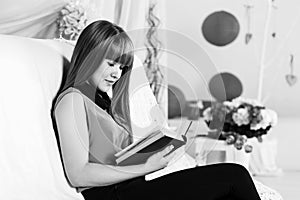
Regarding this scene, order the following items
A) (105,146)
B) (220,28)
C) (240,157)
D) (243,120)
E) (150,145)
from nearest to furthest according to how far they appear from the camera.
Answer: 1. (150,145)
2. (105,146)
3. (240,157)
4. (243,120)
5. (220,28)

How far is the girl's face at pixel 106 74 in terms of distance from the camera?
2.18 m

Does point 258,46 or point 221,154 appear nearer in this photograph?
point 221,154

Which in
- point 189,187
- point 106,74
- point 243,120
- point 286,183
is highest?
point 106,74

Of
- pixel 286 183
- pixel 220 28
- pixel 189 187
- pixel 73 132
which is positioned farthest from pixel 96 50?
pixel 220 28

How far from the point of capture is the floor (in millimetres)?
3893

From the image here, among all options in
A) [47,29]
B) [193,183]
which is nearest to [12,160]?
[193,183]

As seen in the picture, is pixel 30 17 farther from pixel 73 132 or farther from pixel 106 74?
pixel 73 132

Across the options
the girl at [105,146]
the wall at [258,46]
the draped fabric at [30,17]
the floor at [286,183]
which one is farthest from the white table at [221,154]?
the girl at [105,146]

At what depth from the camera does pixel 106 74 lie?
219 centimetres

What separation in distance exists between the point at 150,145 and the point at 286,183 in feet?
7.94

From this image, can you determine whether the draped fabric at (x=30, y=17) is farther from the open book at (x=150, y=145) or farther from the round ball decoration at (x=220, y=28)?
the round ball decoration at (x=220, y=28)

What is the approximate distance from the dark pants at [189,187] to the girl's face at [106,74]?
34cm

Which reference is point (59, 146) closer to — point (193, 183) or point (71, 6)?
point (193, 183)

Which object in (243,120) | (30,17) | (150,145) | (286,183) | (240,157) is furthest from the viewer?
(286,183)
